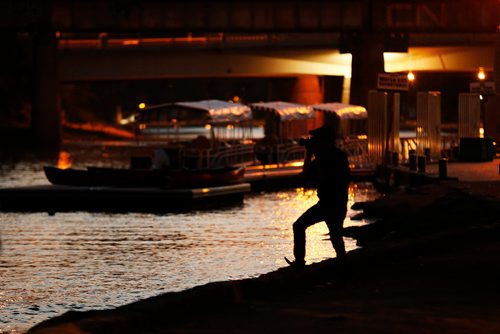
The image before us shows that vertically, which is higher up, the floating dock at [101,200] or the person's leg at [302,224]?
the person's leg at [302,224]

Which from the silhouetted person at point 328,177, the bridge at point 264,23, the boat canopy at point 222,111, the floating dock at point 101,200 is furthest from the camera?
the bridge at point 264,23

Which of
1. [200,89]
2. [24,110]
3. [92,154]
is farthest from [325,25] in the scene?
[200,89]

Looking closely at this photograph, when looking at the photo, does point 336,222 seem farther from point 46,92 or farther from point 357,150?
point 46,92

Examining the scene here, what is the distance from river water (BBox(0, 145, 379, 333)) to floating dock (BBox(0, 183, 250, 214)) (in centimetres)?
Answer: 80

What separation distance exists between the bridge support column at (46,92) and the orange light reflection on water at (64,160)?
4964 mm

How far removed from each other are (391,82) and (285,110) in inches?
820

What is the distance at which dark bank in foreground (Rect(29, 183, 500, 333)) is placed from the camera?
1437cm

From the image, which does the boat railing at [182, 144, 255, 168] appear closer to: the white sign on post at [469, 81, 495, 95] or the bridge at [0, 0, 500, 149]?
the white sign on post at [469, 81, 495, 95]

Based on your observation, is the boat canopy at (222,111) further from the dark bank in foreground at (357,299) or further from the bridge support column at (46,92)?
the bridge support column at (46,92)

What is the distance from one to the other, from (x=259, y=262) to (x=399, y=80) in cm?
1602

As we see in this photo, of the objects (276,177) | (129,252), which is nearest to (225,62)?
(276,177)

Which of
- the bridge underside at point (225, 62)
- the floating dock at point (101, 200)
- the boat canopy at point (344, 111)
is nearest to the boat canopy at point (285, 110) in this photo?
the boat canopy at point (344, 111)

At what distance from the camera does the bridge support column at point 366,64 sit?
90938mm

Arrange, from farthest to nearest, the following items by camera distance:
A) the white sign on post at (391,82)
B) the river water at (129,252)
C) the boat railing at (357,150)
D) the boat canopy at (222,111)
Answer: the boat railing at (357,150), the boat canopy at (222,111), the white sign on post at (391,82), the river water at (129,252)
